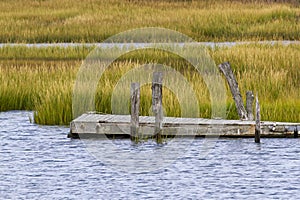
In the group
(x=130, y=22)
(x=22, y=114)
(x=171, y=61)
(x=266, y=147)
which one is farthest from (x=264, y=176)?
(x=130, y=22)

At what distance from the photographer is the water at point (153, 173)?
1535 centimetres

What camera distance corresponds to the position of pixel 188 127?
19.6m

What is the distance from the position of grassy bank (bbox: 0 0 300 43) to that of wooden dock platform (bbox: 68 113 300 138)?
21.1 meters

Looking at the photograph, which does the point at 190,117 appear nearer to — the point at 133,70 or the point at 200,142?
the point at 200,142

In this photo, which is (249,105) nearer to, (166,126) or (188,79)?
(166,126)

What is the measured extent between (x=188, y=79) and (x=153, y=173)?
26.6ft

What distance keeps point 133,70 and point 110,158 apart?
310 inches

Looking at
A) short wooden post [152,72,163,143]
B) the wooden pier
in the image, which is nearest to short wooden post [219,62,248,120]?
the wooden pier

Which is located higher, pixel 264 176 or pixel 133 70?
pixel 133 70

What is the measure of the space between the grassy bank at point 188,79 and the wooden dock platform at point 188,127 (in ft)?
3.89

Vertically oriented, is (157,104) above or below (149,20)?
below

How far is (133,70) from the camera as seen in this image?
85.1ft

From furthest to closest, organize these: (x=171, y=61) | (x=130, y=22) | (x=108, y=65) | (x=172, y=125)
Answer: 1. (x=130, y=22)
2. (x=171, y=61)
3. (x=108, y=65)
4. (x=172, y=125)

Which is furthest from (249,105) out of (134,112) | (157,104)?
(134,112)
